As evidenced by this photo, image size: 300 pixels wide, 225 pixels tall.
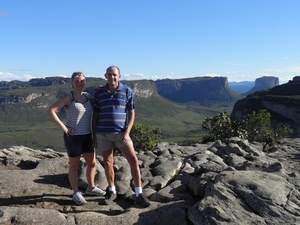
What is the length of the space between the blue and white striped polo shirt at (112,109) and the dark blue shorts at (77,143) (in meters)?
0.71

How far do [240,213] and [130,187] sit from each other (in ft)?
19.0

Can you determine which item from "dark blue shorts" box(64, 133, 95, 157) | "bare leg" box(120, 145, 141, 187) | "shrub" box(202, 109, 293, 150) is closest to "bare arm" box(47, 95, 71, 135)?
"dark blue shorts" box(64, 133, 95, 157)

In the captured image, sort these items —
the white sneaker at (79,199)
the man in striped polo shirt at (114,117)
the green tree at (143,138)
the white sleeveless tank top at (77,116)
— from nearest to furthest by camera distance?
1. the man in striped polo shirt at (114,117)
2. the white sleeveless tank top at (77,116)
3. the white sneaker at (79,199)
4. the green tree at (143,138)

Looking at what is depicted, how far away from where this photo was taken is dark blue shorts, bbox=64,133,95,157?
10.8 m

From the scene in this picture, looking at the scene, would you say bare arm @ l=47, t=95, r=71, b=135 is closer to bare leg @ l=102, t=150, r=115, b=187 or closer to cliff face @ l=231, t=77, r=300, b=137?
bare leg @ l=102, t=150, r=115, b=187

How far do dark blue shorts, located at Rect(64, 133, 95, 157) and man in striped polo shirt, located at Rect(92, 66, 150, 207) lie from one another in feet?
1.29

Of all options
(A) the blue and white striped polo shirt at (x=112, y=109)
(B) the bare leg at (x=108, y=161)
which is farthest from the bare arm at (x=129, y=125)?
(B) the bare leg at (x=108, y=161)

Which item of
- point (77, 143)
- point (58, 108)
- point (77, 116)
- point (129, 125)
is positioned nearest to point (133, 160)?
point (129, 125)

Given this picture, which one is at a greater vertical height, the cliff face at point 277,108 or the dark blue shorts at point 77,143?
the dark blue shorts at point 77,143

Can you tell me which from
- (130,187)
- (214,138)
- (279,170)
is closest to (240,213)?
(279,170)

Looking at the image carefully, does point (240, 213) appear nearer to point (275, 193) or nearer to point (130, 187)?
point (275, 193)

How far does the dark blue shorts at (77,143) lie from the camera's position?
10786mm

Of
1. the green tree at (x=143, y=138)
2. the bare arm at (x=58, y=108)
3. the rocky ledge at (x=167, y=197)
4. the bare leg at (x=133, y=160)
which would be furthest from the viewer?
the green tree at (x=143, y=138)

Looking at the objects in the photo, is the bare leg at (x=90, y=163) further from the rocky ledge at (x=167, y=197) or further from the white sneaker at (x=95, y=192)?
the rocky ledge at (x=167, y=197)
